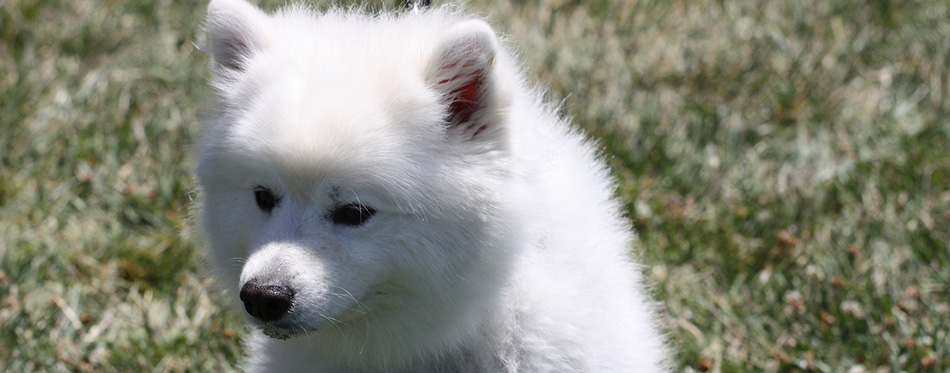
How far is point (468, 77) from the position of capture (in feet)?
9.43

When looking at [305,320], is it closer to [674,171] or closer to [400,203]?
[400,203]

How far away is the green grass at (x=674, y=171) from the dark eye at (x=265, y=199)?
0.86 m

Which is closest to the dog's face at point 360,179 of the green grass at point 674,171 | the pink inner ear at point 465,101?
the pink inner ear at point 465,101

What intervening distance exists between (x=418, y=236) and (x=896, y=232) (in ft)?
9.89

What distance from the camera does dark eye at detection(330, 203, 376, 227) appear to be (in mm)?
2764

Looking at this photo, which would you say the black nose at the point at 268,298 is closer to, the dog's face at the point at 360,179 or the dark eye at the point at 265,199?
the dog's face at the point at 360,179

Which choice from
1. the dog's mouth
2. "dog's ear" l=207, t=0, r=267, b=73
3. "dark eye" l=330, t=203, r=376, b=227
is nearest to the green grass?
"dog's ear" l=207, t=0, r=267, b=73

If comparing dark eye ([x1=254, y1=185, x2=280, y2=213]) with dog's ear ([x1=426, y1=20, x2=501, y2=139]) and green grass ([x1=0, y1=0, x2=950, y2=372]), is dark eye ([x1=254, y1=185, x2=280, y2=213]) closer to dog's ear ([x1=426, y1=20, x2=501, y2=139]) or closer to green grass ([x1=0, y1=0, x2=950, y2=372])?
dog's ear ([x1=426, y1=20, x2=501, y2=139])

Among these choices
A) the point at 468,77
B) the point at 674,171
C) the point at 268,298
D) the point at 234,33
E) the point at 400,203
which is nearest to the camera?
the point at 268,298

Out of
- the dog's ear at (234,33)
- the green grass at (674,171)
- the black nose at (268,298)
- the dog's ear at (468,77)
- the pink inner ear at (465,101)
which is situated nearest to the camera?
the black nose at (268,298)

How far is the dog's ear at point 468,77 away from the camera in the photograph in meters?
2.76

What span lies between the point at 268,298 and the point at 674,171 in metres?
3.26

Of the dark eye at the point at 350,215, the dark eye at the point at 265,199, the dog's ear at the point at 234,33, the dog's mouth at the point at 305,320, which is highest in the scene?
the dog's ear at the point at 234,33

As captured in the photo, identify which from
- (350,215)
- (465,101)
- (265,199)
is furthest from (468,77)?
(265,199)
